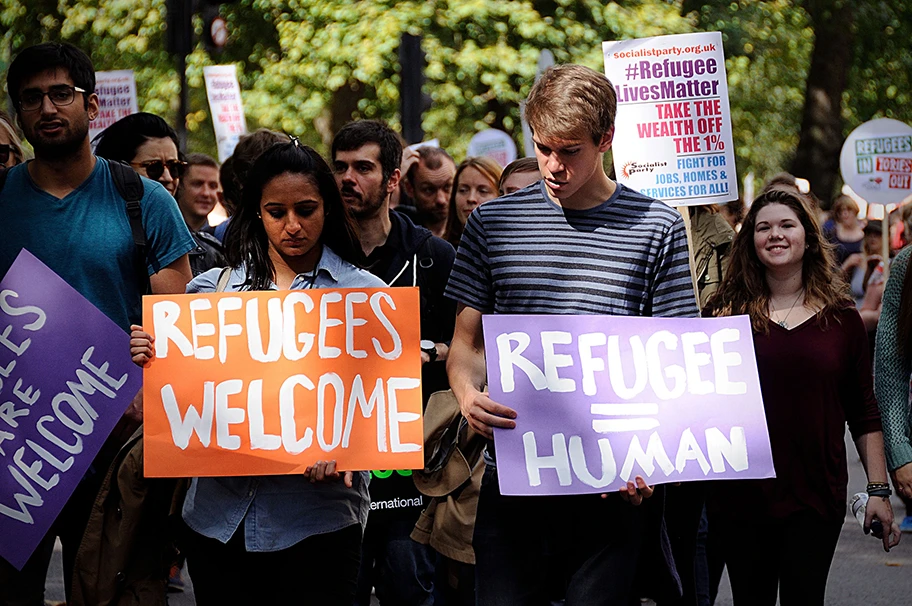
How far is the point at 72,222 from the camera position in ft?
14.6

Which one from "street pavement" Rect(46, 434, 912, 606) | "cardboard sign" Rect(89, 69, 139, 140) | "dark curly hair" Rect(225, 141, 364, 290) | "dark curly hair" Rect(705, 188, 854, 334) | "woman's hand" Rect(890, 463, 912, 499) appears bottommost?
"street pavement" Rect(46, 434, 912, 606)

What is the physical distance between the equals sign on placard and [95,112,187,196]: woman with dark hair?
2.92 m

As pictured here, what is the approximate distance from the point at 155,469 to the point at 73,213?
921 mm

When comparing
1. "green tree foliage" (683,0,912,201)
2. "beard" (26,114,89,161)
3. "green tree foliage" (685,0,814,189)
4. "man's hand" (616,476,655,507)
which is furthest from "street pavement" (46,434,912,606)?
"green tree foliage" (683,0,912,201)

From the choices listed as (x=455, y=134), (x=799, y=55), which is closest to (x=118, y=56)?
(x=455, y=134)

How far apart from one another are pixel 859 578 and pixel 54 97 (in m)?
5.19

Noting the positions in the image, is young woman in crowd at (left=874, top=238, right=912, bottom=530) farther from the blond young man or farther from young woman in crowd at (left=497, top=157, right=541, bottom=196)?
young woman in crowd at (left=497, top=157, right=541, bottom=196)

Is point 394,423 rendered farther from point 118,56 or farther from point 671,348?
point 118,56

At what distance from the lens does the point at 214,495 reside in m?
4.09

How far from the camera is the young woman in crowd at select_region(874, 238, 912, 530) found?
15.3 feet

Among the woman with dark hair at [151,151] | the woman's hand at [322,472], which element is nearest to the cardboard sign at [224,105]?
the woman with dark hair at [151,151]

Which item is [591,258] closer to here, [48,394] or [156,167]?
[48,394]

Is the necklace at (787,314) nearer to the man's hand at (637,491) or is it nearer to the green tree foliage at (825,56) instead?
the man's hand at (637,491)

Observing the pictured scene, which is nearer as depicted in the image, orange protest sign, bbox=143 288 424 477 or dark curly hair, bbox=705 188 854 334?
orange protest sign, bbox=143 288 424 477
